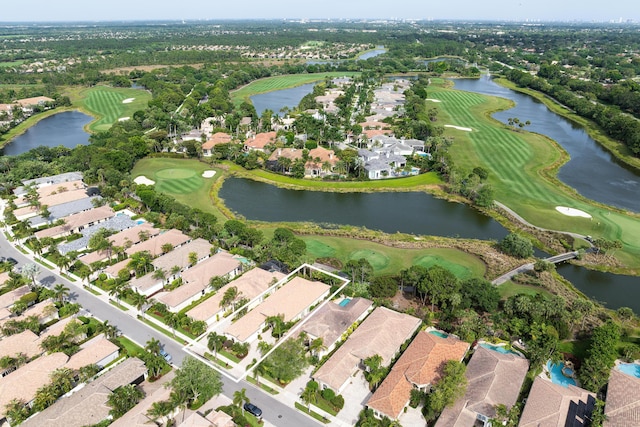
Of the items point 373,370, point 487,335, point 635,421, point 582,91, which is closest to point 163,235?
point 373,370

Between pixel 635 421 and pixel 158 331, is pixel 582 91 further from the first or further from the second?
pixel 158 331

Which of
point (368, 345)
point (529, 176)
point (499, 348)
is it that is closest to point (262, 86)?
point (529, 176)

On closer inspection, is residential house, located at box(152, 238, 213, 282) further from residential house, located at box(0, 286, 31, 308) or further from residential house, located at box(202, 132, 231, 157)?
residential house, located at box(202, 132, 231, 157)

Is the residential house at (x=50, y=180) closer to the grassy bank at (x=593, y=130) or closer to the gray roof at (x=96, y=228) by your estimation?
the gray roof at (x=96, y=228)

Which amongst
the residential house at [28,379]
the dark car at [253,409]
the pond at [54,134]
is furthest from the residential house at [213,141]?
the dark car at [253,409]

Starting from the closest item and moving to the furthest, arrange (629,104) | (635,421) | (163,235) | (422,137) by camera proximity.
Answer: (635,421)
(163,235)
(422,137)
(629,104)

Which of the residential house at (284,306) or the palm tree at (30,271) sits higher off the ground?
the palm tree at (30,271)
